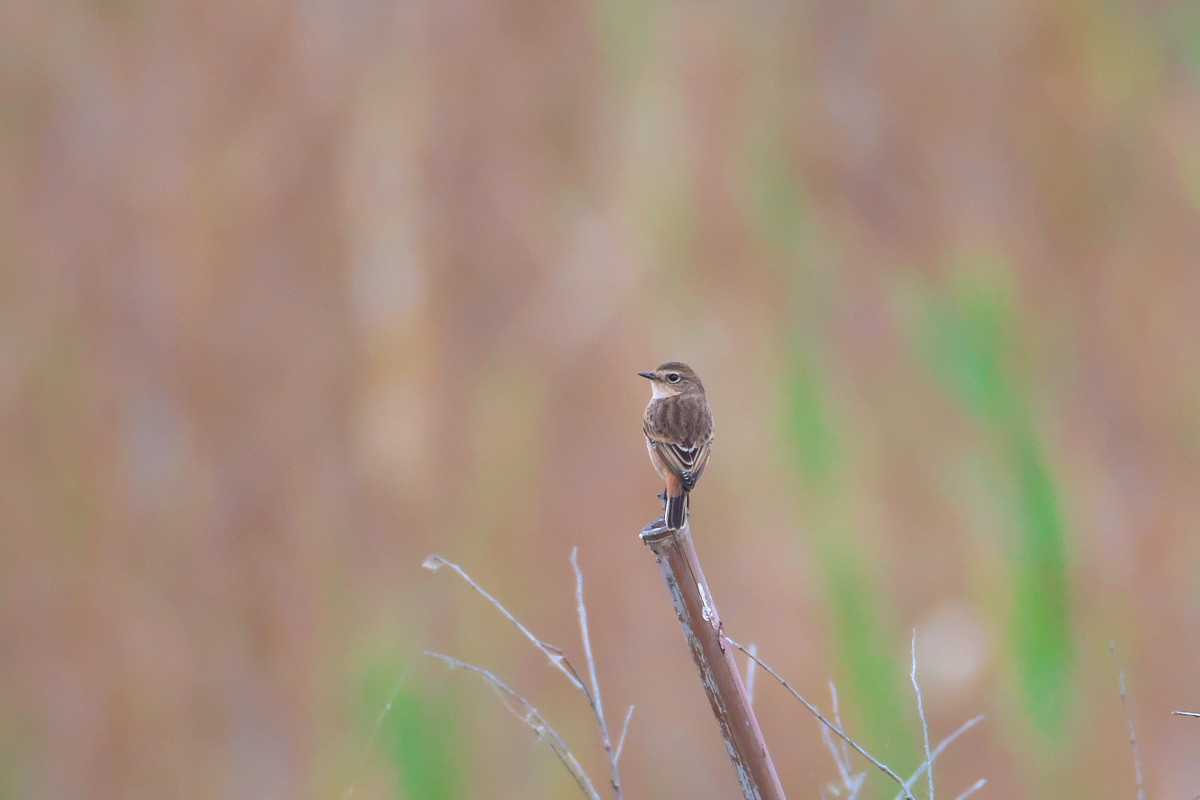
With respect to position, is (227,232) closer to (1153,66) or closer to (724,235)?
(724,235)

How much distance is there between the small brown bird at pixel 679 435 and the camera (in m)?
3.10

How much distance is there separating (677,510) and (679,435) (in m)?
0.68

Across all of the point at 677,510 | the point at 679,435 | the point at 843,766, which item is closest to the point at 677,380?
the point at 679,435

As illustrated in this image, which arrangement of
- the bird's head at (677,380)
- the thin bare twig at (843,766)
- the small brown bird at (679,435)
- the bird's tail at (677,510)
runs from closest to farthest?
the thin bare twig at (843,766) → the bird's tail at (677,510) → the small brown bird at (679,435) → the bird's head at (677,380)

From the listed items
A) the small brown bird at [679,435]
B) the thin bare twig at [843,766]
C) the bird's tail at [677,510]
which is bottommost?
the thin bare twig at [843,766]

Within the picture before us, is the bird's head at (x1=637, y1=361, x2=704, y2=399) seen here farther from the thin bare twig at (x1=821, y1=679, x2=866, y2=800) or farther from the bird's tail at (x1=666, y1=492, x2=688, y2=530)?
the thin bare twig at (x1=821, y1=679, x2=866, y2=800)

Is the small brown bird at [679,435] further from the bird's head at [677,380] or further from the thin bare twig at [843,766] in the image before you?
the thin bare twig at [843,766]

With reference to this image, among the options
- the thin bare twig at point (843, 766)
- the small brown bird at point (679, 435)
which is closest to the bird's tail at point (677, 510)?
the small brown bird at point (679, 435)

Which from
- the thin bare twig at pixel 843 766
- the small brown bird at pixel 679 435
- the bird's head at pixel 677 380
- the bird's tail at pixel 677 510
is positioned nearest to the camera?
the thin bare twig at pixel 843 766

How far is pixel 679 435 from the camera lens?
3.43 meters

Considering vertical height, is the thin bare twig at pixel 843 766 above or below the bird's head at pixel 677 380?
below

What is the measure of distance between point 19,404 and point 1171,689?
7.99 m

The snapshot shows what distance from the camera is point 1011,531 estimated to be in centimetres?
786

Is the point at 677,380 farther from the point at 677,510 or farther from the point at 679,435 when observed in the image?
the point at 677,510
